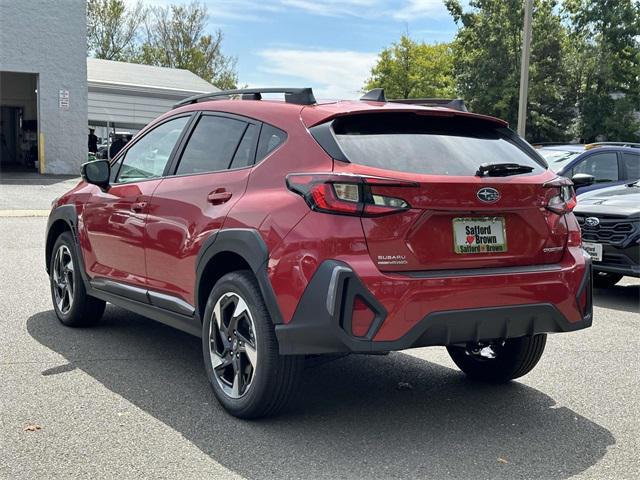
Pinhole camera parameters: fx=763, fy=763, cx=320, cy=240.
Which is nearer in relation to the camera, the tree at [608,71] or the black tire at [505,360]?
the black tire at [505,360]

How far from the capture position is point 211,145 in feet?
15.9

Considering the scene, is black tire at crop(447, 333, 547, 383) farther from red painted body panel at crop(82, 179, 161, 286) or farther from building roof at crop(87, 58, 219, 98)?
building roof at crop(87, 58, 219, 98)

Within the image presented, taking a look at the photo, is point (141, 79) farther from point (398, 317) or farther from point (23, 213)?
point (398, 317)

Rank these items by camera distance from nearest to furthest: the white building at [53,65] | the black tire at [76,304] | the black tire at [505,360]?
the black tire at [505,360] < the black tire at [76,304] < the white building at [53,65]

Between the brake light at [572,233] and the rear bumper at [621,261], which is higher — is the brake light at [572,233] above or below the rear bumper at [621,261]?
above

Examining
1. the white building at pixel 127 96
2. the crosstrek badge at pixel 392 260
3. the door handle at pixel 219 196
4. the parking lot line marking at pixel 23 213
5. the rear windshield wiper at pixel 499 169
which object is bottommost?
the parking lot line marking at pixel 23 213

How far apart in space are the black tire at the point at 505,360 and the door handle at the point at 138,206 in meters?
2.28

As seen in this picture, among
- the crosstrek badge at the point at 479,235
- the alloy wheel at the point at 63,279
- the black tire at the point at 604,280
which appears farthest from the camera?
the black tire at the point at 604,280

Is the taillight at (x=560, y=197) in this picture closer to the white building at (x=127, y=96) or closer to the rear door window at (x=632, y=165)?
the rear door window at (x=632, y=165)

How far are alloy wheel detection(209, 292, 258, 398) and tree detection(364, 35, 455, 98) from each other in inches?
1786

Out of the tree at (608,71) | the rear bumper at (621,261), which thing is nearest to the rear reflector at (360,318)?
the rear bumper at (621,261)

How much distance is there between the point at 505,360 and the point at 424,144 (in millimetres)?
1667

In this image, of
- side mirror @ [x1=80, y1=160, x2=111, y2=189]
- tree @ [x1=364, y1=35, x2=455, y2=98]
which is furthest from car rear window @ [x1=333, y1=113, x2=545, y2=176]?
→ tree @ [x1=364, y1=35, x2=455, y2=98]

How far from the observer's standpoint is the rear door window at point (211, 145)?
15.2 feet
